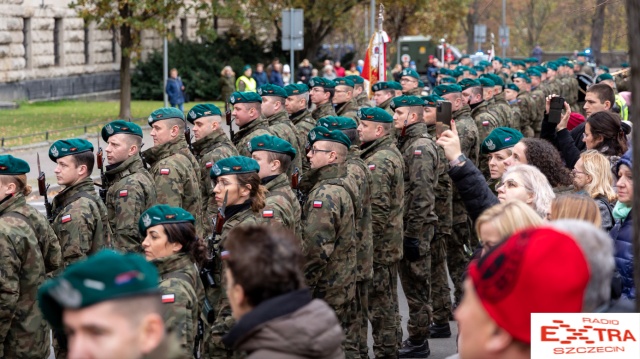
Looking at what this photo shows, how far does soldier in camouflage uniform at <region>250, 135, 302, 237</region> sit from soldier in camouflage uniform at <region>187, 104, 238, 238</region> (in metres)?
2.63

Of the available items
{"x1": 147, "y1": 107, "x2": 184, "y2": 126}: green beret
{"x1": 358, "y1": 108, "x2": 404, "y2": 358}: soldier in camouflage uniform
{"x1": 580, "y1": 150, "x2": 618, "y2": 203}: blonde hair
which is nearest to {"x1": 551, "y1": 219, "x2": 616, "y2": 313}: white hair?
{"x1": 580, "y1": 150, "x2": 618, "y2": 203}: blonde hair

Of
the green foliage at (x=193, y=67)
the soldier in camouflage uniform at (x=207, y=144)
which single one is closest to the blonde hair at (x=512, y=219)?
the soldier in camouflage uniform at (x=207, y=144)

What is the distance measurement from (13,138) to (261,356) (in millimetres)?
22991

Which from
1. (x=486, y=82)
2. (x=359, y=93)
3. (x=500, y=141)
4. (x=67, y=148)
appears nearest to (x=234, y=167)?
(x=67, y=148)

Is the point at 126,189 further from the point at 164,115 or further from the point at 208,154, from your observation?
the point at 208,154

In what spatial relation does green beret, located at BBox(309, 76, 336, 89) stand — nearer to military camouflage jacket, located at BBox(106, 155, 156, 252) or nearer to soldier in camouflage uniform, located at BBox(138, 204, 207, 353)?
military camouflage jacket, located at BBox(106, 155, 156, 252)

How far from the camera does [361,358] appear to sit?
9.38 meters

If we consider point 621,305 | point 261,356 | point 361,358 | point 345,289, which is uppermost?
point 621,305

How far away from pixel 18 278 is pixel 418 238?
4.17 meters

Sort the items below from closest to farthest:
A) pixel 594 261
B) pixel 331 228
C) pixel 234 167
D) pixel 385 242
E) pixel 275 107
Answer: pixel 594 261
pixel 234 167
pixel 331 228
pixel 385 242
pixel 275 107

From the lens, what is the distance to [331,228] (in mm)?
8297

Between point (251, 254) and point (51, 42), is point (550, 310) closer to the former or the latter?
point (251, 254)

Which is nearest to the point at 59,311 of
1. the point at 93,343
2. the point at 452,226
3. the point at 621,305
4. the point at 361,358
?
the point at 93,343

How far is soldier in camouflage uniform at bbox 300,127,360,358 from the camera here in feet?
27.2
